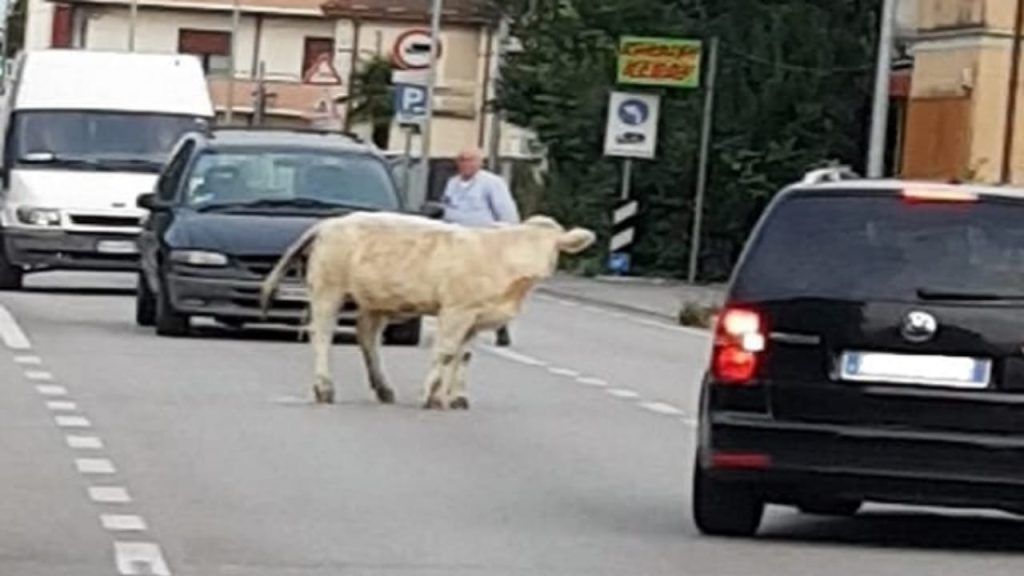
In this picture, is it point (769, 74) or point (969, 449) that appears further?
point (769, 74)

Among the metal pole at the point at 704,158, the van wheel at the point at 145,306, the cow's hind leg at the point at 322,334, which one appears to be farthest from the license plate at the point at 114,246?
the metal pole at the point at 704,158

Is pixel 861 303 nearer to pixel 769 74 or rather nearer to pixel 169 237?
pixel 169 237

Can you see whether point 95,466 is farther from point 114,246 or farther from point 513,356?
point 114,246

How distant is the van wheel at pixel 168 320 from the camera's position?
2848 centimetres

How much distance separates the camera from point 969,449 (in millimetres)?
14391

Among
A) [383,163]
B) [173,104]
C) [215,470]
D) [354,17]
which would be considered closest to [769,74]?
[173,104]

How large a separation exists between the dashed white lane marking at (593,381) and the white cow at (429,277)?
10.0 ft

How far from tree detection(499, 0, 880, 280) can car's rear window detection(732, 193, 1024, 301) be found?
38.5 m

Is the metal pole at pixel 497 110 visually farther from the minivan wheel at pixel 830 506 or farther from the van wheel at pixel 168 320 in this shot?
the minivan wheel at pixel 830 506

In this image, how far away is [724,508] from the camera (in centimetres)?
1504

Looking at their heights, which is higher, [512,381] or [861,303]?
[861,303]

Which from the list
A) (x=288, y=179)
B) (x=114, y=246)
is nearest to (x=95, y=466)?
(x=288, y=179)

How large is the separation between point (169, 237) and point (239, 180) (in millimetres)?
1174

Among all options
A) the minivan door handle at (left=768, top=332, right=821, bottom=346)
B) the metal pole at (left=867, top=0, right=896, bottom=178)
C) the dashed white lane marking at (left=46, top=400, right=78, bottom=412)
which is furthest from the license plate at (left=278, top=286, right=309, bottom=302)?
the minivan door handle at (left=768, top=332, right=821, bottom=346)
